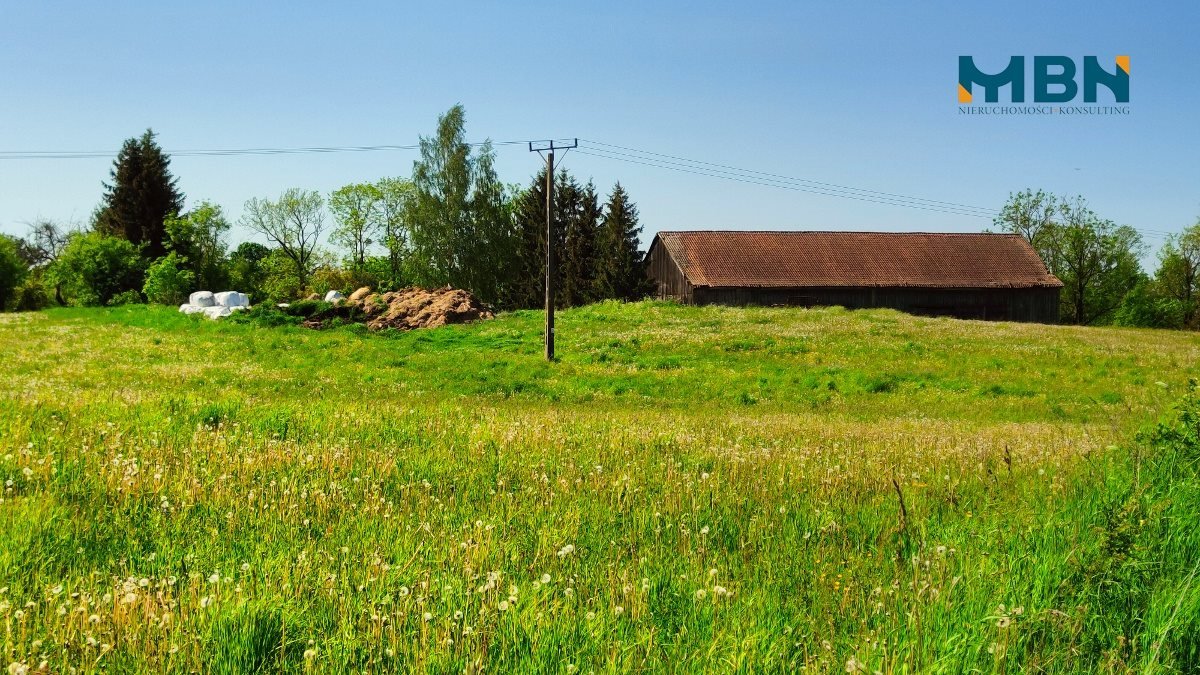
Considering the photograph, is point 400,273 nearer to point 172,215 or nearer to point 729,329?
point 172,215

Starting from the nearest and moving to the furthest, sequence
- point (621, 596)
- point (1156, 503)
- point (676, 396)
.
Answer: point (621, 596)
point (1156, 503)
point (676, 396)

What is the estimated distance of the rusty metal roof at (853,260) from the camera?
58.5 m

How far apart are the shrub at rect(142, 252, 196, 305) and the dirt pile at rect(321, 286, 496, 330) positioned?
82.1 ft

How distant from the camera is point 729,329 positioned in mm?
36250

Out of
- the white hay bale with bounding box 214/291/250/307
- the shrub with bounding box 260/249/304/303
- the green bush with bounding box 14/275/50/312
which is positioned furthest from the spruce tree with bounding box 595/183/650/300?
the green bush with bounding box 14/275/50/312

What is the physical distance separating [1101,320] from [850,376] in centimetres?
7743

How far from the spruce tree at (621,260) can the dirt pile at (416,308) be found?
66.2 feet

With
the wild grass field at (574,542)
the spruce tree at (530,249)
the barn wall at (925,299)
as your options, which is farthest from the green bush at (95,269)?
the wild grass field at (574,542)

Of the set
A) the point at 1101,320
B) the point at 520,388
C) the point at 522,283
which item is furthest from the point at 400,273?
the point at 1101,320

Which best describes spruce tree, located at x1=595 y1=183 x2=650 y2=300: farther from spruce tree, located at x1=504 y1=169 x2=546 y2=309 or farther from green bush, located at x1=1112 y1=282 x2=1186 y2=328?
green bush, located at x1=1112 y1=282 x2=1186 y2=328

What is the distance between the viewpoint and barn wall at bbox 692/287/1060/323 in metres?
57.9

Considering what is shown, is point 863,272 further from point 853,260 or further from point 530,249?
point 530,249

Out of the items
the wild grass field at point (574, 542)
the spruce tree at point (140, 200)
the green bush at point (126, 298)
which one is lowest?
the wild grass field at point (574, 542)

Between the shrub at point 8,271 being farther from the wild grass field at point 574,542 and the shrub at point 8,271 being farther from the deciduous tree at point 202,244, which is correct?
the wild grass field at point 574,542
